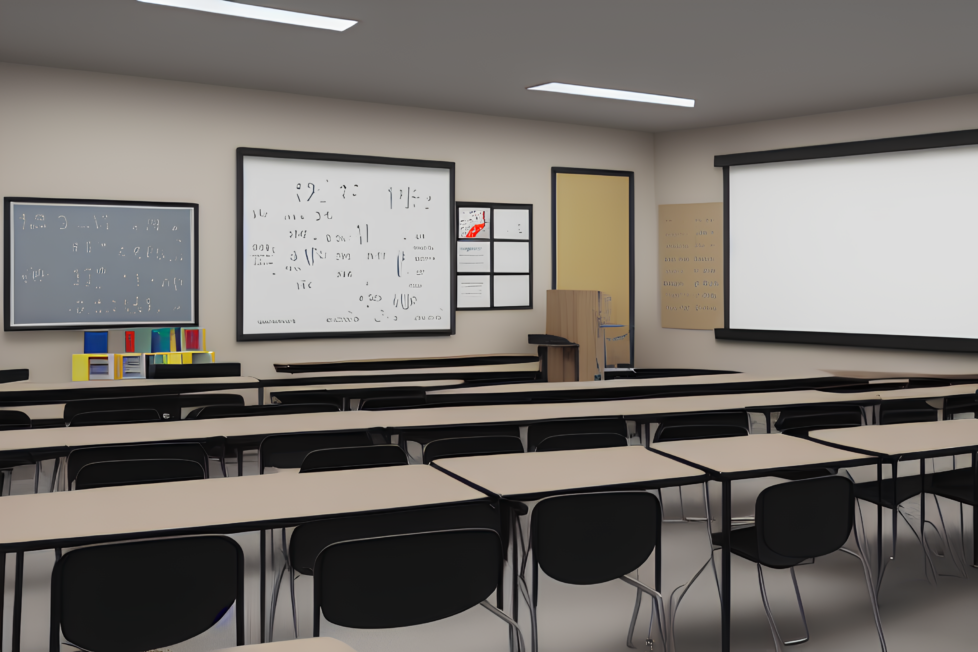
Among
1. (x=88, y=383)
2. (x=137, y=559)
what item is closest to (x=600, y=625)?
(x=137, y=559)

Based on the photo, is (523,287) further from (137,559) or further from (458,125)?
(137,559)

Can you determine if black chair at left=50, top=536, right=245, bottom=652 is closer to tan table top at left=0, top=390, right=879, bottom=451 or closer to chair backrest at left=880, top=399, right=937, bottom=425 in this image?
tan table top at left=0, top=390, right=879, bottom=451

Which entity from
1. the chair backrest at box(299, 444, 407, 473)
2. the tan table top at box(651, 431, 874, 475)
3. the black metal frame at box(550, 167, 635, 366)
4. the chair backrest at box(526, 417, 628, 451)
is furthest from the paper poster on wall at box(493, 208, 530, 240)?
the chair backrest at box(299, 444, 407, 473)

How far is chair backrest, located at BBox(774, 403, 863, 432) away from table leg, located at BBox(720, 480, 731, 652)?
1380mm

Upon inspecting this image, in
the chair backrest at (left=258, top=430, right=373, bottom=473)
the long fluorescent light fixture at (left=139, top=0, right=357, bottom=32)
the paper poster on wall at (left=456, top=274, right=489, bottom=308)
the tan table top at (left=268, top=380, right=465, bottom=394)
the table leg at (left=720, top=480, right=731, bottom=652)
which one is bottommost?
the table leg at (left=720, top=480, right=731, bottom=652)

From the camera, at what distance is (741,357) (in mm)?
8211

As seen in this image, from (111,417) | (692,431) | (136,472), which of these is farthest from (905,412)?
(111,417)

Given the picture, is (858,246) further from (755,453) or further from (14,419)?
(14,419)

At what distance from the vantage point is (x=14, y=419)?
371 cm

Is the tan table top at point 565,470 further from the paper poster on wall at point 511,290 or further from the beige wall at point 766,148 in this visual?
the beige wall at point 766,148

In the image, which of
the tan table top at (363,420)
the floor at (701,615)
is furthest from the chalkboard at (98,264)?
the tan table top at (363,420)

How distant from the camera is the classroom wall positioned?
5.99 metres

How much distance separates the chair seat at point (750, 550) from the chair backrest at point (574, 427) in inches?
32.7

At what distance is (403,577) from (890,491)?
2557 millimetres
